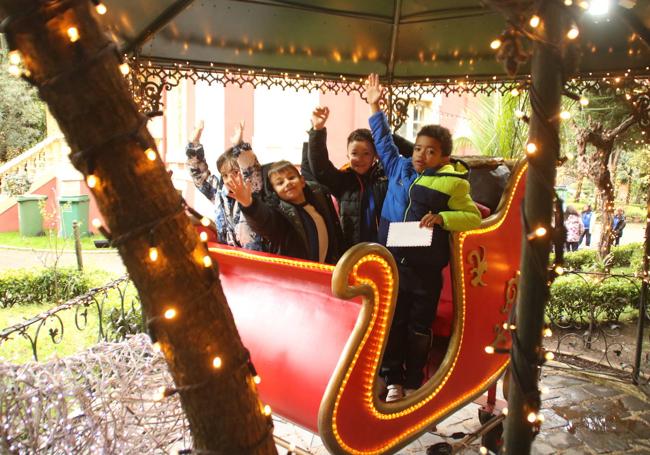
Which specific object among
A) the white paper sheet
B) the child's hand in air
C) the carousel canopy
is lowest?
the white paper sheet

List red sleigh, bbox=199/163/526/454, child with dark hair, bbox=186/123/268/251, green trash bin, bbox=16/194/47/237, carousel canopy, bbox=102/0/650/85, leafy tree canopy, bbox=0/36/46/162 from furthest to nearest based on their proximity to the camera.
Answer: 1. leafy tree canopy, bbox=0/36/46/162
2. green trash bin, bbox=16/194/47/237
3. carousel canopy, bbox=102/0/650/85
4. child with dark hair, bbox=186/123/268/251
5. red sleigh, bbox=199/163/526/454

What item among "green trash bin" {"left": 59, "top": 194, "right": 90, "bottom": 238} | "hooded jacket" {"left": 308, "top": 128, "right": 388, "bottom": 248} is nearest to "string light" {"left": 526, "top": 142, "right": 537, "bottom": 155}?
"hooded jacket" {"left": 308, "top": 128, "right": 388, "bottom": 248}

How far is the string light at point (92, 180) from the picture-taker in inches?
47.7

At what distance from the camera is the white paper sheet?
97.1 inches

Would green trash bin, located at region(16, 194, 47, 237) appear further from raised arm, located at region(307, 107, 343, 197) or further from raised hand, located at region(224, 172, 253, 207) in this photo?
raised hand, located at region(224, 172, 253, 207)

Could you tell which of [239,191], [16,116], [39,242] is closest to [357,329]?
[239,191]

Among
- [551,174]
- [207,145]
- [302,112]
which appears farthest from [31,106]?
[551,174]

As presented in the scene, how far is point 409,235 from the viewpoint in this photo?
2.52 metres

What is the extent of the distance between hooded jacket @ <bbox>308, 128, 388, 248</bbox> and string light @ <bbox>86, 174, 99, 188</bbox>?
77.5 inches

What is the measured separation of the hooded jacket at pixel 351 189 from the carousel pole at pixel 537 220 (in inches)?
69.1

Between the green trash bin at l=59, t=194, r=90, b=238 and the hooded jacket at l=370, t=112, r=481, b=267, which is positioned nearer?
the hooded jacket at l=370, t=112, r=481, b=267

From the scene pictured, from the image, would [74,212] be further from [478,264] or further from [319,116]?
[478,264]

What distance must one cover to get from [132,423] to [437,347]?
169 centimetres

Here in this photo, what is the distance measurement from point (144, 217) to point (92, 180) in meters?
0.14
